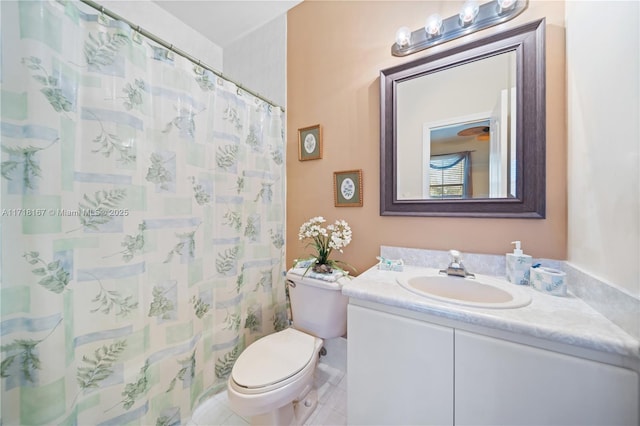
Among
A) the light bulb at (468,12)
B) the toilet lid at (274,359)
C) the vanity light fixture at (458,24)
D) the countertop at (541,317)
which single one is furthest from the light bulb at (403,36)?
the toilet lid at (274,359)

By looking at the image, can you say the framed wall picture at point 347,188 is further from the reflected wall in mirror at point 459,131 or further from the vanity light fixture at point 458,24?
the vanity light fixture at point 458,24

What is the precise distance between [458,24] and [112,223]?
1.82 metres

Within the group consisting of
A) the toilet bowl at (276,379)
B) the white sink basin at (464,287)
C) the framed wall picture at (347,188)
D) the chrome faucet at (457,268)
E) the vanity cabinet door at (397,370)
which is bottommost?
the toilet bowl at (276,379)

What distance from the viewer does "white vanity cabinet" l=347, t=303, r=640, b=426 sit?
59 cm

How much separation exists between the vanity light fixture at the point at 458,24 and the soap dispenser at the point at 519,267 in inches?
41.0

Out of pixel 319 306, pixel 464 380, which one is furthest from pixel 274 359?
pixel 464 380

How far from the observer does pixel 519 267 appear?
962mm

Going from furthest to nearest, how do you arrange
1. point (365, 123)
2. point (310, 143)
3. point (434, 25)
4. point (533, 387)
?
point (310, 143) < point (365, 123) < point (434, 25) < point (533, 387)

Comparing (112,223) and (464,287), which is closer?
(112,223)

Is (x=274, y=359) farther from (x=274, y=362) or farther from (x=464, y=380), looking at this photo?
(x=464, y=380)

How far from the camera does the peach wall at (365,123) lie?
38.9 inches

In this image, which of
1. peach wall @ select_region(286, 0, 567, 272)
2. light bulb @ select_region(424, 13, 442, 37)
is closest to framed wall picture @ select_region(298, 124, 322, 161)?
peach wall @ select_region(286, 0, 567, 272)

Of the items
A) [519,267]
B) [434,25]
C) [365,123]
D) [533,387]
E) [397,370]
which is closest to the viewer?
[533,387]

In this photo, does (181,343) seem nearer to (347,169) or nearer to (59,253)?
(59,253)
